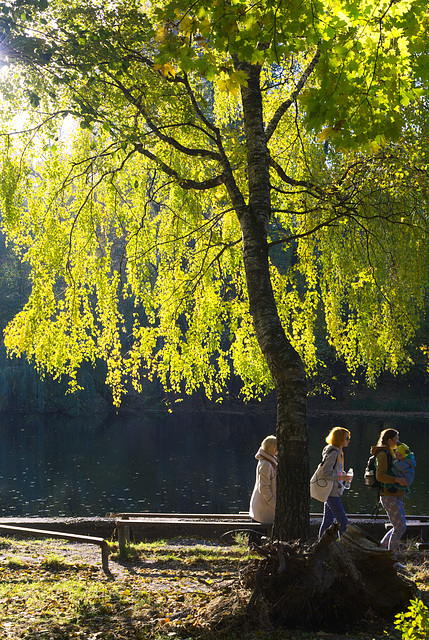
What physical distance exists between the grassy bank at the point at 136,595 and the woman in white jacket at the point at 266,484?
0.52 metres

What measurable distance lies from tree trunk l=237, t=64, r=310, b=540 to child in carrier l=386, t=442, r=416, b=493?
1196mm

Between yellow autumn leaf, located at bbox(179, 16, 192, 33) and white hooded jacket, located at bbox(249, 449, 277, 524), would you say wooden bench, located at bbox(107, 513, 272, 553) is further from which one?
yellow autumn leaf, located at bbox(179, 16, 192, 33)

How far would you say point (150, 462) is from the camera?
66.2ft

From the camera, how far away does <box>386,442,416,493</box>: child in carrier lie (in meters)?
5.85

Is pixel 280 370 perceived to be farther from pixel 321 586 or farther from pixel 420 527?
pixel 420 527

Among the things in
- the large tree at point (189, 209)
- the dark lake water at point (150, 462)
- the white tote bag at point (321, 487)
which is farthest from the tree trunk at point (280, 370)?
the dark lake water at point (150, 462)

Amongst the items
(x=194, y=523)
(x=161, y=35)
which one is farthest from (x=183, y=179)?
(x=194, y=523)

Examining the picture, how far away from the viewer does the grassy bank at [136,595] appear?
3.90m

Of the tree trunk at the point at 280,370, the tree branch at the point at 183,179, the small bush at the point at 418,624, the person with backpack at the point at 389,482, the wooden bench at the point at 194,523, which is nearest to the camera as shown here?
the small bush at the point at 418,624

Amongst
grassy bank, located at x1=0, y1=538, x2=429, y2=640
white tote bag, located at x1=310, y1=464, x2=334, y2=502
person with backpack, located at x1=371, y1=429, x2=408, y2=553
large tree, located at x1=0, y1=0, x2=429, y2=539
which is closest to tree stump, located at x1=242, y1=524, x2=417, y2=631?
grassy bank, located at x1=0, y1=538, x2=429, y2=640

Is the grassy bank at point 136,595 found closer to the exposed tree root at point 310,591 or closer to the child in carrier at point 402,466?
the exposed tree root at point 310,591

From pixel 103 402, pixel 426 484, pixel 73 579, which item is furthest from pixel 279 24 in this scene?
pixel 103 402

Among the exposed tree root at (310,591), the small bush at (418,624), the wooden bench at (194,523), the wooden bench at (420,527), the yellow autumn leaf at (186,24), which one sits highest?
the yellow autumn leaf at (186,24)

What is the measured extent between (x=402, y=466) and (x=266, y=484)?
1506 mm
